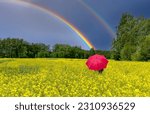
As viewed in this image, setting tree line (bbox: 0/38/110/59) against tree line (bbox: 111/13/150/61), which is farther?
tree line (bbox: 111/13/150/61)

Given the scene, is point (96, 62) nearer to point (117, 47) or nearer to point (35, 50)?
point (35, 50)

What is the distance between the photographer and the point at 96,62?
20062 millimetres

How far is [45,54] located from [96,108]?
1497 cm

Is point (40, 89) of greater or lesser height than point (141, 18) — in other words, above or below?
below

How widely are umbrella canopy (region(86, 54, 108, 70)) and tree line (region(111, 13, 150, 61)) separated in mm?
8105

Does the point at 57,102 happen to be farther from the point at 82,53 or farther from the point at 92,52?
the point at 82,53

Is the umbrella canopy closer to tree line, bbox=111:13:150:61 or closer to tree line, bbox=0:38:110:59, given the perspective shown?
tree line, bbox=0:38:110:59

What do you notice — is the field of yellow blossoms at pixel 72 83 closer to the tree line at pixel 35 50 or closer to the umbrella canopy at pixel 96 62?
the umbrella canopy at pixel 96 62

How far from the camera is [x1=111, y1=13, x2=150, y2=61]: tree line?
96.0 ft

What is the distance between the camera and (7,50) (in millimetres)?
28391

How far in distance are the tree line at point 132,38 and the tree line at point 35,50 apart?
212 centimetres

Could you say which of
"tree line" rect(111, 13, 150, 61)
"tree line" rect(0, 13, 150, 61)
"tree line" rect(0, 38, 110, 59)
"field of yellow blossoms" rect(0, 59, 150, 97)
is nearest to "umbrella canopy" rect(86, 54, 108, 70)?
"field of yellow blossoms" rect(0, 59, 150, 97)

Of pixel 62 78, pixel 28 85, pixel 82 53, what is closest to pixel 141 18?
pixel 82 53

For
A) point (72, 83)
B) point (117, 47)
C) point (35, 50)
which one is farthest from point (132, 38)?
point (72, 83)
